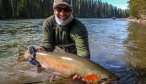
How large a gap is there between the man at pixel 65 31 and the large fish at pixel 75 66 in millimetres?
757

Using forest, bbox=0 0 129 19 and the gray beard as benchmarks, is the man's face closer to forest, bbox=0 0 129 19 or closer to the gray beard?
the gray beard

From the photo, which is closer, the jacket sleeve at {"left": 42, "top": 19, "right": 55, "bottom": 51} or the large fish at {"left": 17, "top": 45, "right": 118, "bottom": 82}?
the large fish at {"left": 17, "top": 45, "right": 118, "bottom": 82}

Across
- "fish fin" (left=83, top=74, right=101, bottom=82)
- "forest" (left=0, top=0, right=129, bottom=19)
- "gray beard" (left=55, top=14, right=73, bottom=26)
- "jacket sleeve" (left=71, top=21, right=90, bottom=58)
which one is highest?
"gray beard" (left=55, top=14, right=73, bottom=26)

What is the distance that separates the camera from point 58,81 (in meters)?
7.06

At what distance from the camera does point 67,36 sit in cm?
593

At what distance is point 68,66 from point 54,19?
1.71 meters

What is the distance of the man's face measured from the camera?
5410 millimetres

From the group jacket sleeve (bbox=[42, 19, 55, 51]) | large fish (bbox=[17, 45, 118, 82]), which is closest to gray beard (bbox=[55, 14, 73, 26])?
jacket sleeve (bbox=[42, 19, 55, 51])

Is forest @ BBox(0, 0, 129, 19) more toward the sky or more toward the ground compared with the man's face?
more toward the ground

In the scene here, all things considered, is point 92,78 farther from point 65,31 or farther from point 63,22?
point 65,31

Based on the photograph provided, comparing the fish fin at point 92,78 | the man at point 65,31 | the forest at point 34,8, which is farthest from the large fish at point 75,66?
the forest at point 34,8

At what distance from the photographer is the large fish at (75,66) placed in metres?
4.15

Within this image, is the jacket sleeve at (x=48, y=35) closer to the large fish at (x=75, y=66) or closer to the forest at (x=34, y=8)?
the large fish at (x=75, y=66)

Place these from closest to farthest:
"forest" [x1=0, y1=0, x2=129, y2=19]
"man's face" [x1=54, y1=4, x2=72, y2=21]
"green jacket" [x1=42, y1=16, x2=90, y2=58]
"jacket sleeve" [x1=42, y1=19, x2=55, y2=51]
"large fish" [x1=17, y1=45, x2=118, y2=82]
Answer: "large fish" [x1=17, y1=45, x2=118, y2=82] → "man's face" [x1=54, y1=4, x2=72, y2=21] → "green jacket" [x1=42, y1=16, x2=90, y2=58] → "jacket sleeve" [x1=42, y1=19, x2=55, y2=51] → "forest" [x1=0, y1=0, x2=129, y2=19]
